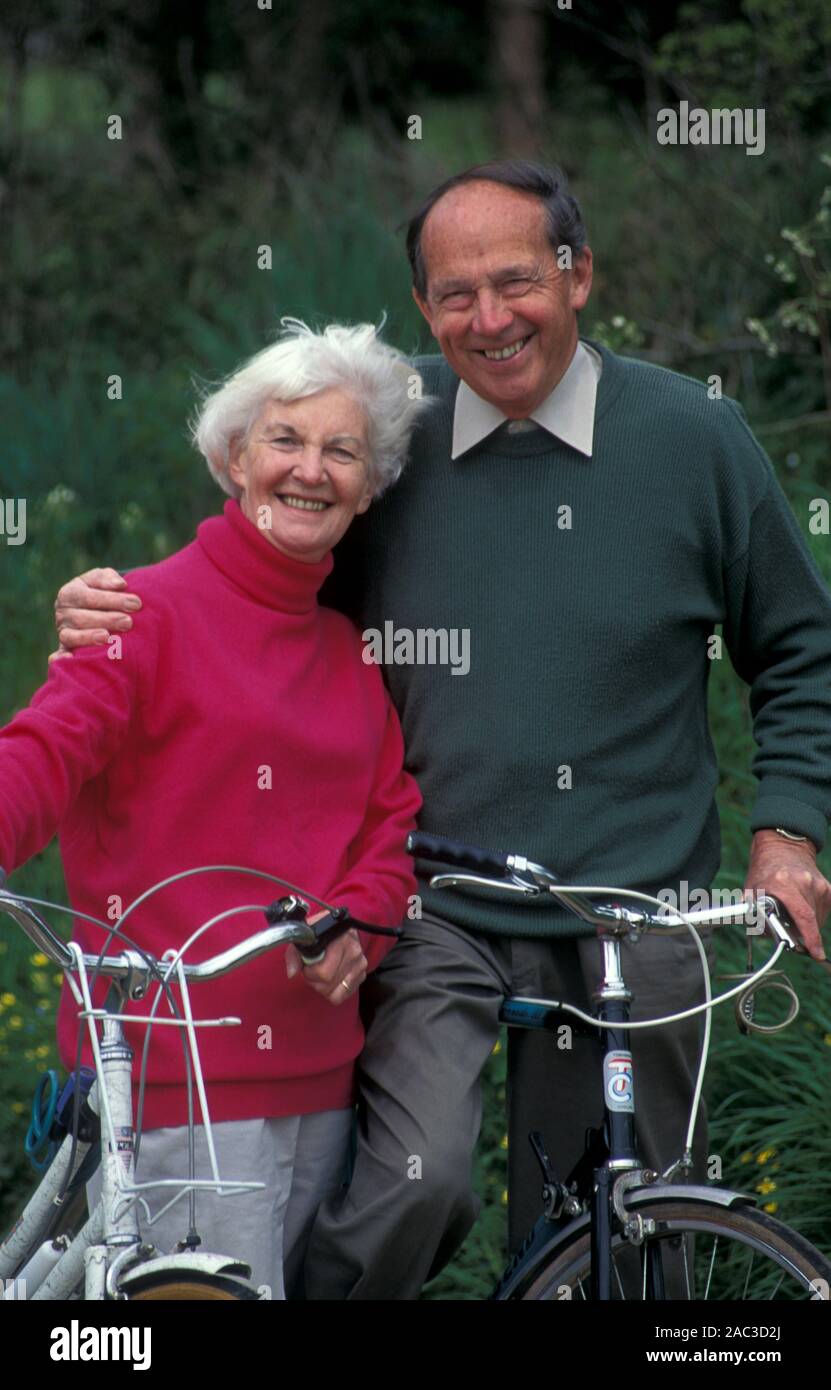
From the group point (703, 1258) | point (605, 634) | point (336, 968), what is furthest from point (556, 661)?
point (703, 1258)

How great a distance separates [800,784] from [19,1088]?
2.53 metres

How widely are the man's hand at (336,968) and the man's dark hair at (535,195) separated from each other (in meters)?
1.22

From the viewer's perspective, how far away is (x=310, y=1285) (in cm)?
330

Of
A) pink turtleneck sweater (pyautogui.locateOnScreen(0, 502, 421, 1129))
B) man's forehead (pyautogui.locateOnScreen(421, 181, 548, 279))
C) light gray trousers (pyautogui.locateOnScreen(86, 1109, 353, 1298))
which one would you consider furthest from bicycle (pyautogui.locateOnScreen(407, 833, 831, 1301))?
man's forehead (pyautogui.locateOnScreen(421, 181, 548, 279))

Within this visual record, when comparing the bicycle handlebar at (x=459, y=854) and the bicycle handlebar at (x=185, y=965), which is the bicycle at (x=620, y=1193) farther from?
the bicycle handlebar at (x=185, y=965)

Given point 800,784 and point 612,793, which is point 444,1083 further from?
point 800,784

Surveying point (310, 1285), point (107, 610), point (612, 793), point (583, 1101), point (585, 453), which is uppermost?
point (585, 453)

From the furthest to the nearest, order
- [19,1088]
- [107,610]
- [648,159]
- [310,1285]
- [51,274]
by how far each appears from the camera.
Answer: [51,274], [648,159], [19,1088], [310,1285], [107,610]

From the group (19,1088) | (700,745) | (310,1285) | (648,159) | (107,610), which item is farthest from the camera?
(648,159)

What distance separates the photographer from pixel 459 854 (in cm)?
296

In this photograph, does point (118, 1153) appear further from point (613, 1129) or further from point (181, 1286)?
point (613, 1129)

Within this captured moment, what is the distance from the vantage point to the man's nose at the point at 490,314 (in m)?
3.32

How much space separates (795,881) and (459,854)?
1.99 ft

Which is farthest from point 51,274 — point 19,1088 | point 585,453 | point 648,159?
point 585,453
